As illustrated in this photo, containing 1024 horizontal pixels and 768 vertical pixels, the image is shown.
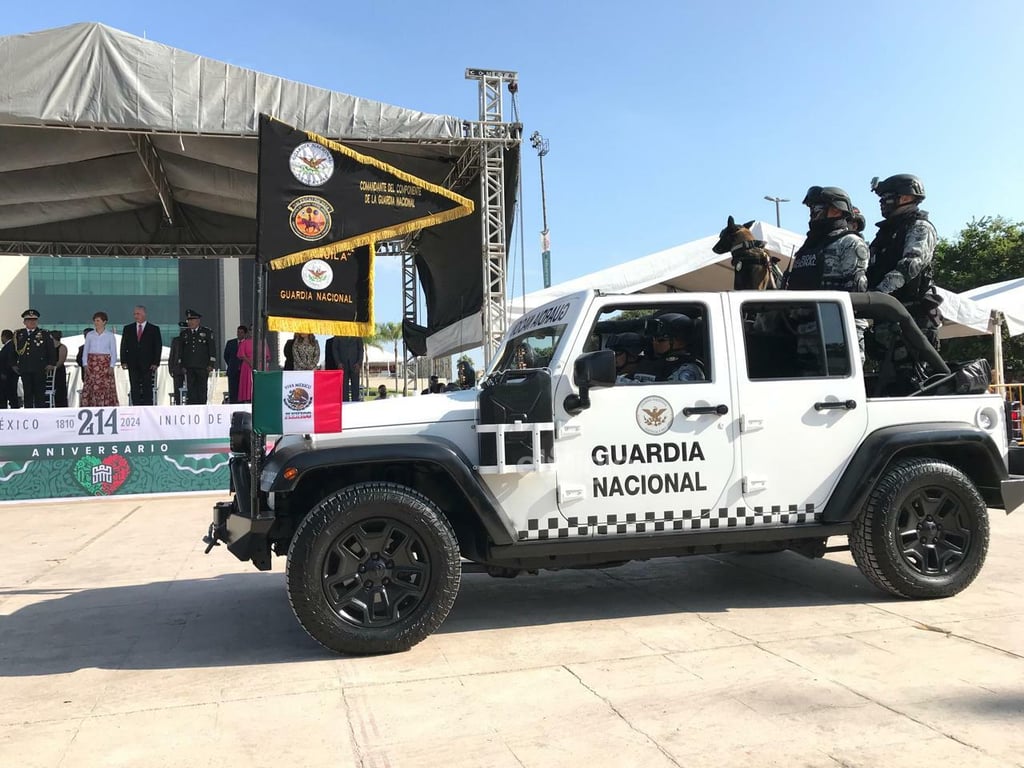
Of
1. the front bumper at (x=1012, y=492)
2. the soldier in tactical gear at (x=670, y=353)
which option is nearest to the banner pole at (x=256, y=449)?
the soldier in tactical gear at (x=670, y=353)

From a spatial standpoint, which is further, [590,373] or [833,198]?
[833,198]

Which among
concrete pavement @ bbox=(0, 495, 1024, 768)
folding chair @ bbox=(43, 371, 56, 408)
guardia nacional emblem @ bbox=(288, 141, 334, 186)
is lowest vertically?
concrete pavement @ bbox=(0, 495, 1024, 768)

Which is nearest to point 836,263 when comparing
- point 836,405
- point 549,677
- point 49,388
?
point 836,405

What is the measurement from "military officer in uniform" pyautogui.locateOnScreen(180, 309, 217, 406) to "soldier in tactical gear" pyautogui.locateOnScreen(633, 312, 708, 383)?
10.2 meters

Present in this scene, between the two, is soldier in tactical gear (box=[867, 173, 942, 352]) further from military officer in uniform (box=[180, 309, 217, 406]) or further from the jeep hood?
military officer in uniform (box=[180, 309, 217, 406])

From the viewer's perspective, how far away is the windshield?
4.48 metres

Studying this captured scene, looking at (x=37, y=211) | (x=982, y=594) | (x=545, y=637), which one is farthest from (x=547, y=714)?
(x=37, y=211)

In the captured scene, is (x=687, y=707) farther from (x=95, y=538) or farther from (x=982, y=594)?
(x=95, y=538)

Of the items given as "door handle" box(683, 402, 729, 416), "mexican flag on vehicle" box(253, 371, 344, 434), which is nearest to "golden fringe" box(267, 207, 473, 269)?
"mexican flag on vehicle" box(253, 371, 344, 434)

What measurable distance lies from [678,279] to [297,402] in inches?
441

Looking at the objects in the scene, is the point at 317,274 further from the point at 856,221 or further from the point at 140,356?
the point at 140,356

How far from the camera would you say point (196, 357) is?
12961mm

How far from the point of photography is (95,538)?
25.6 feet

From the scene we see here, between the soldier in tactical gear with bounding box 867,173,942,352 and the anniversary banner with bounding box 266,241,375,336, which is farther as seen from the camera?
the soldier in tactical gear with bounding box 867,173,942,352
